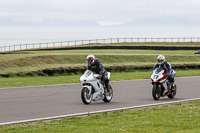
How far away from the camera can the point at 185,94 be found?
54.3 ft

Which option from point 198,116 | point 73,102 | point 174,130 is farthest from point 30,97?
point 174,130

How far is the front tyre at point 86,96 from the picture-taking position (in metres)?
13.0

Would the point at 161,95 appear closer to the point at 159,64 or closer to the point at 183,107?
the point at 159,64

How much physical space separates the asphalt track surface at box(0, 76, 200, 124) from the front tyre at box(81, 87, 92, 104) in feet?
0.56

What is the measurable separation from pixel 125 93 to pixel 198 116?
664cm

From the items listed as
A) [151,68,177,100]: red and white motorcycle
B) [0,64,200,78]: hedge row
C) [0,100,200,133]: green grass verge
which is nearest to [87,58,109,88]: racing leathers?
[151,68,177,100]: red and white motorcycle

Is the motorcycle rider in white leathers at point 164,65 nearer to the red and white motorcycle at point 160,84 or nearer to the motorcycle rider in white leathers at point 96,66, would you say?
the red and white motorcycle at point 160,84

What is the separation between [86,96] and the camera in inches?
517

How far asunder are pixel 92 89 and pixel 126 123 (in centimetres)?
436

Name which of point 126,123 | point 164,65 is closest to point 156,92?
point 164,65

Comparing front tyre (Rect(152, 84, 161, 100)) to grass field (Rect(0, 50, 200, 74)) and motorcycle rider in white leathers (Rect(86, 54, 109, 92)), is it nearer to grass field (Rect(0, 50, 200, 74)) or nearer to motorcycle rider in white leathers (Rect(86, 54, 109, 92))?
motorcycle rider in white leathers (Rect(86, 54, 109, 92))

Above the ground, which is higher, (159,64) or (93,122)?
(159,64)

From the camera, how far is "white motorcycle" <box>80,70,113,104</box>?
13.0 meters

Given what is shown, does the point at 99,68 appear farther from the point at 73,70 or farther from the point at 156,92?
the point at 73,70
